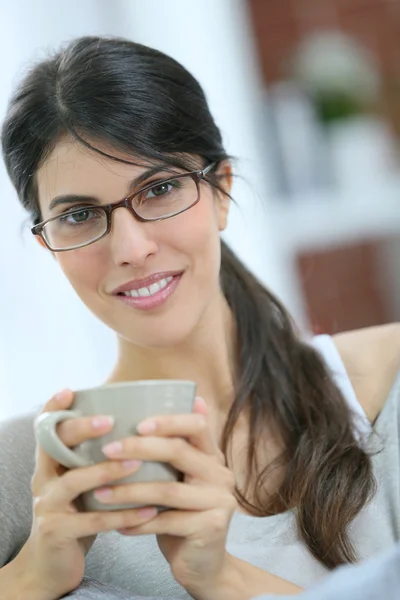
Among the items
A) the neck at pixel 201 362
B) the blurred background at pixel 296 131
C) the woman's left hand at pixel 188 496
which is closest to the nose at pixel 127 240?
the neck at pixel 201 362

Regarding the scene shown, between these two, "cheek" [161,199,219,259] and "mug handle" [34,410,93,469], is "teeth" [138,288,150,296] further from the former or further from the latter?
"mug handle" [34,410,93,469]

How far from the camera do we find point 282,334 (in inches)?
69.6

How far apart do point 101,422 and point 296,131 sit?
2595 mm

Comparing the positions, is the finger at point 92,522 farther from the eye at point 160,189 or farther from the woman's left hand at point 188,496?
the eye at point 160,189

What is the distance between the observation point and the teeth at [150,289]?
1.47 meters

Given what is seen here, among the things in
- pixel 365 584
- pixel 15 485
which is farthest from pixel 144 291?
pixel 365 584

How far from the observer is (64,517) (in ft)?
3.38

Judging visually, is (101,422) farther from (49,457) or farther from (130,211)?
(130,211)

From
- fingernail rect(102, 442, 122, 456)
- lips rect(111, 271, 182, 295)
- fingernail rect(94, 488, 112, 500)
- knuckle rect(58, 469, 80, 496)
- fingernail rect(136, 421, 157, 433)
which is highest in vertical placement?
fingernail rect(136, 421, 157, 433)

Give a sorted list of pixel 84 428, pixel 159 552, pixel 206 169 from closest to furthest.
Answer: pixel 84 428
pixel 159 552
pixel 206 169

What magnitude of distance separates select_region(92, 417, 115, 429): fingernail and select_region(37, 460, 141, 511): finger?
0.16ft

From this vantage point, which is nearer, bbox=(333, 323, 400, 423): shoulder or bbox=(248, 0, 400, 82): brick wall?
bbox=(333, 323, 400, 423): shoulder

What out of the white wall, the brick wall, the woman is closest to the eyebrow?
the woman

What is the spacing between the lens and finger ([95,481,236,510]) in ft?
3.20
